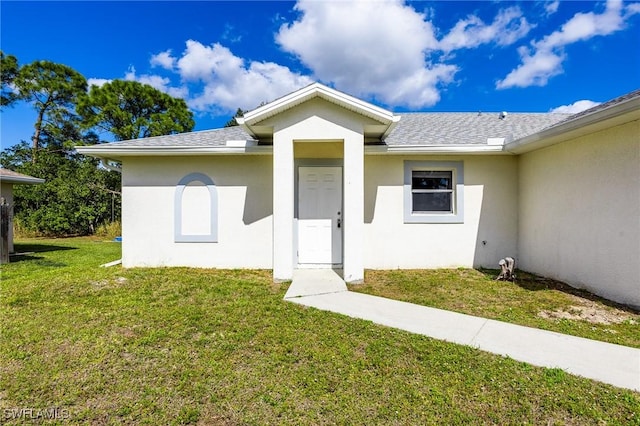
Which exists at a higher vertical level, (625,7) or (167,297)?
(625,7)

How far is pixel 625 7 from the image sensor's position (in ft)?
24.2

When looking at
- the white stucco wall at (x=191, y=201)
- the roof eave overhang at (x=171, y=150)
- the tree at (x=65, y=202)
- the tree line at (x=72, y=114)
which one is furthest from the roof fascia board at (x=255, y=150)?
the tree line at (x=72, y=114)

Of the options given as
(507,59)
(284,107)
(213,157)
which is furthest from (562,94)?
(213,157)

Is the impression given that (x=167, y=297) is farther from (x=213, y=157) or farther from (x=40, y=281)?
(x=213, y=157)

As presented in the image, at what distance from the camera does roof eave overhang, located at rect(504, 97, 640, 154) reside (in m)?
4.56

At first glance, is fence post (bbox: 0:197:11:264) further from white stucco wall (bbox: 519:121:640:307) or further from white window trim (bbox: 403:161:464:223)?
white stucco wall (bbox: 519:121:640:307)

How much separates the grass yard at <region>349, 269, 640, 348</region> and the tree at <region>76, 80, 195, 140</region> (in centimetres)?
2357

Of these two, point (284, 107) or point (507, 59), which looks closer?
point (284, 107)

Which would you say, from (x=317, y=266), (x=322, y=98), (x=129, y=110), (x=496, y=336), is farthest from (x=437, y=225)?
(x=129, y=110)

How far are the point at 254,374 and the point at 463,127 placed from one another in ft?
30.1

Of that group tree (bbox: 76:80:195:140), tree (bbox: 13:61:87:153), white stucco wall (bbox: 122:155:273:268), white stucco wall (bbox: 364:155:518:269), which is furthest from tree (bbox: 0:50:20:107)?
white stucco wall (bbox: 364:155:518:269)

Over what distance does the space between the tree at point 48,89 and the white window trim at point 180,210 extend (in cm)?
2380

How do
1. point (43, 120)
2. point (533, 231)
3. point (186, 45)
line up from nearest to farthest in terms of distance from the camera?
point (533, 231), point (186, 45), point (43, 120)

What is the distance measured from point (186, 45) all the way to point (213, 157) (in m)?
Result: 11.1
